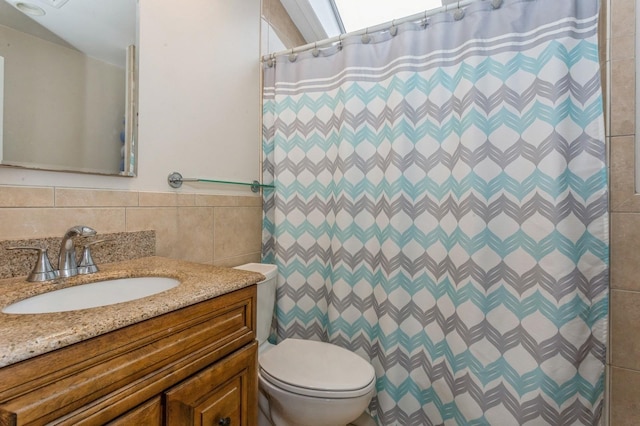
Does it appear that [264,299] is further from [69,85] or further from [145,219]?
[69,85]

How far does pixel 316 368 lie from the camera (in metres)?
1.15

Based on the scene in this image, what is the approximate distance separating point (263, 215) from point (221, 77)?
73 centimetres

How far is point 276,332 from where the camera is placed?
63.9 inches

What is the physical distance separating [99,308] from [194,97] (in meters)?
0.99

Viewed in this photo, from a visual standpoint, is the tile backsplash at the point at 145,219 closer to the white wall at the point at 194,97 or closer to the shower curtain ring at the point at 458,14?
the white wall at the point at 194,97

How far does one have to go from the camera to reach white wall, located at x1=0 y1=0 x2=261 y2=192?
3.52ft

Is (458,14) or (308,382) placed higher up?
(458,14)

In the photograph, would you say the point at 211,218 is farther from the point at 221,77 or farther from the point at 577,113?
the point at 577,113

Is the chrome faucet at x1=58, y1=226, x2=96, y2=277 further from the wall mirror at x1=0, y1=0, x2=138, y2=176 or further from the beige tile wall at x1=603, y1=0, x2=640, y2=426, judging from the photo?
the beige tile wall at x1=603, y1=0, x2=640, y2=426

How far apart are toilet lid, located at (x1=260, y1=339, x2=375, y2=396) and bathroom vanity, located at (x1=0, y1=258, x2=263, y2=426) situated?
287 millimetres

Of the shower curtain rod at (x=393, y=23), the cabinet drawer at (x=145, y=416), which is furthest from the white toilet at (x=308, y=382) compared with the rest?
the shower curtain rod at (x=393, y=23)

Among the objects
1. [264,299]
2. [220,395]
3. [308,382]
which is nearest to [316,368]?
[308,382]

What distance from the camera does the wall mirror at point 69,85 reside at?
2.62 feet

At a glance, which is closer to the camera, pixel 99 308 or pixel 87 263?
pixel 99 308
